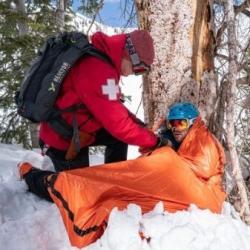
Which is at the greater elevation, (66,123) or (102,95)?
(102,95)

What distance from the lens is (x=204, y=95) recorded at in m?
4.09

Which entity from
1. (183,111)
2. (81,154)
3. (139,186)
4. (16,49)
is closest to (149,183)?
(139,186)

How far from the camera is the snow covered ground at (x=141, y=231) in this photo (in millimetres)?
2844

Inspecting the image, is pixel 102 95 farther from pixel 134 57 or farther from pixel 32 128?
pixel 32 128

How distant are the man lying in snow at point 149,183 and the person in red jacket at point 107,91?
10.1 inches

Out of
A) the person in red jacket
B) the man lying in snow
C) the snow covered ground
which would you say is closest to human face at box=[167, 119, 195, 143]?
the man lying in snow

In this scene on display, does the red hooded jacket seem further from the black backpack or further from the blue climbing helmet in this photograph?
the blue climbing helmet

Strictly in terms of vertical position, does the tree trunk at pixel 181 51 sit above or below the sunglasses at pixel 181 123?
above

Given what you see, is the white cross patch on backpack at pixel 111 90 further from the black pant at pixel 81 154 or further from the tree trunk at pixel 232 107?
the tree trunk at pixel 232 107

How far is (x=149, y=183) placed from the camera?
3318mm

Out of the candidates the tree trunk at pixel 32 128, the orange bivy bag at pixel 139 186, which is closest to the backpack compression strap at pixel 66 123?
the orange bivy bag at pixel 139 186

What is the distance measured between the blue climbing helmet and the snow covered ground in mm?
783

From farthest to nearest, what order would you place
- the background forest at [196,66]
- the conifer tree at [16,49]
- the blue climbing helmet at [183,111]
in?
the conifer tree at [16,49] → the background forest at [196,66] → the blue climbing helmet at [183,111]

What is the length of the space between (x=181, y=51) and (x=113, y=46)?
0.72 m
